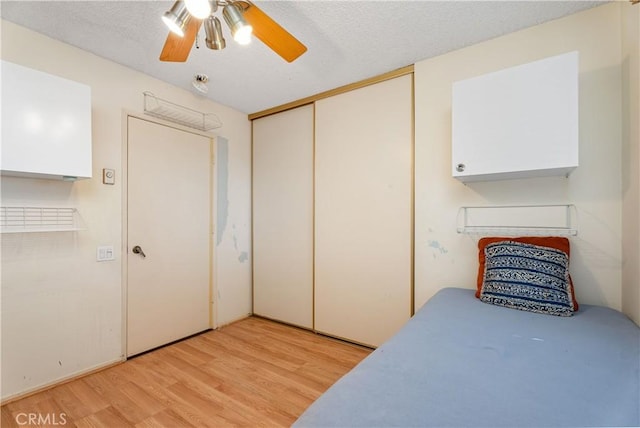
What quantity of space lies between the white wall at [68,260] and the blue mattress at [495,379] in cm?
227

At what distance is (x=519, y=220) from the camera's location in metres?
1.87

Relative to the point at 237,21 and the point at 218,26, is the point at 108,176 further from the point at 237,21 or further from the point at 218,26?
the point at 237,21

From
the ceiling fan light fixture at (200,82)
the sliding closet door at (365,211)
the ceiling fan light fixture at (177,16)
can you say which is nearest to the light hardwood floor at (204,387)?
the sliding closet door at (365,211)

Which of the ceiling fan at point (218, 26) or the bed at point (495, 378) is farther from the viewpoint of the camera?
the ceiling fan at point (218, 26)

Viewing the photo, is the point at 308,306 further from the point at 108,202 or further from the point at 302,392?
the point at 108,202

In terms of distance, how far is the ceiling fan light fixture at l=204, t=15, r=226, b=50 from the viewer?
1444mm

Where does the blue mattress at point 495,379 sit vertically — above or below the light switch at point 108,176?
below

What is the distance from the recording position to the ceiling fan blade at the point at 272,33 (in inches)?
53.7

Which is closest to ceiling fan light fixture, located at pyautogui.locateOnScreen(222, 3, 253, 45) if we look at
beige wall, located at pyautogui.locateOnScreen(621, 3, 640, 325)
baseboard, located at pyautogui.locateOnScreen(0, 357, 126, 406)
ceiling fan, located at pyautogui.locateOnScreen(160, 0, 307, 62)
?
ceiling fan, located at pyautogui.locateOnScreen(160, 0, 307, 62)

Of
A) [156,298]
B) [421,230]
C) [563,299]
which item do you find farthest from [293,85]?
[563,299]

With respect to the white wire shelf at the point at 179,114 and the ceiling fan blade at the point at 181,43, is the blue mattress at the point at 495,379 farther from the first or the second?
the white wire shelf at the point at 179,114

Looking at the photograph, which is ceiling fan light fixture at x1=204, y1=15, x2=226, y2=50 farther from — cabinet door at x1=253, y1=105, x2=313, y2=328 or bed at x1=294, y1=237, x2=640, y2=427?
bed at x1=294, y1=237, x2=640, y2=427

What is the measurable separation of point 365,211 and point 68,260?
7.84ft

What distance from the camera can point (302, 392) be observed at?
1.93 m
